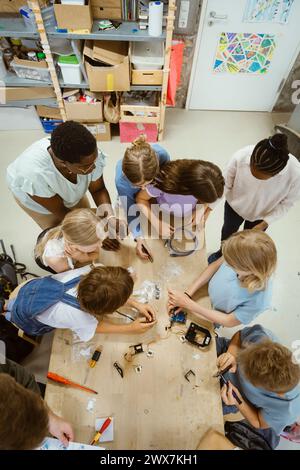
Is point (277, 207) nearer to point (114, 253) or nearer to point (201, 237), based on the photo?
point (201, 237)

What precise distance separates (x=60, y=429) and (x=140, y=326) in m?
0.50

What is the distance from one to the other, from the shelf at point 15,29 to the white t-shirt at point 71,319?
7.89ft

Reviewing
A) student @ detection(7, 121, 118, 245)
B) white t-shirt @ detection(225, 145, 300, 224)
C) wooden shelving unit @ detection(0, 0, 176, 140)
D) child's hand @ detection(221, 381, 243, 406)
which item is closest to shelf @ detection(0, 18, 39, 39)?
wooden shelving unit @ detection(0, 0, 176, 140)

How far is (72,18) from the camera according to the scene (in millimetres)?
2449

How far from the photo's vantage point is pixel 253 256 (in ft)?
4.26

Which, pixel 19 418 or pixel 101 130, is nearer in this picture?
pixel 19 418

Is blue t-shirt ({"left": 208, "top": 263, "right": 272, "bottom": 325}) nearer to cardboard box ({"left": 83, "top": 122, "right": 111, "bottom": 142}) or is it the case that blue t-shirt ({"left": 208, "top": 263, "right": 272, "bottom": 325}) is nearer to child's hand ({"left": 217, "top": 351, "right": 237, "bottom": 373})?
child's hand ({"left": 217, "top": 351, "right": 237, "bottom": 373})

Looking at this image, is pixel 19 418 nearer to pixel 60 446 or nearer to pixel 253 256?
pixel 60 446

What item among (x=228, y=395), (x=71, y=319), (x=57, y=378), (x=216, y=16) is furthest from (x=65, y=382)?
(x=216, y=16)

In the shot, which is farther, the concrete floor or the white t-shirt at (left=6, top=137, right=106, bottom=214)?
the concrete floor

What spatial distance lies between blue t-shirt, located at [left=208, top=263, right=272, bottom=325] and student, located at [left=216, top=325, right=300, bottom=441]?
5.6 inches

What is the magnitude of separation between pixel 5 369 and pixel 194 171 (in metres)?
1.33

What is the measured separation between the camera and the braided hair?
1.48 meters

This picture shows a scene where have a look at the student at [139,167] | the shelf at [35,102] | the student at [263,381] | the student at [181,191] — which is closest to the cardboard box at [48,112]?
the shelf at [35,102]
